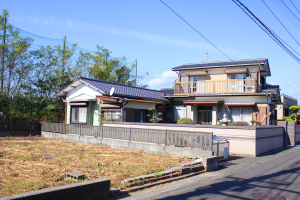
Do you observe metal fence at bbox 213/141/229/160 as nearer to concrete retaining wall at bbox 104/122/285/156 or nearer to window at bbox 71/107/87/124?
concrete retaining wall at bbox 104/122/285/156

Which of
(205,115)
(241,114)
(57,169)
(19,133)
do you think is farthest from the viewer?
(205,115)

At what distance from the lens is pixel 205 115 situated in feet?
71.4

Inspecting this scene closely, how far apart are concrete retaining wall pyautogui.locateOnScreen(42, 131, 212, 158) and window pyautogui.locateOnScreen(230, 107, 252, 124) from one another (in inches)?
445

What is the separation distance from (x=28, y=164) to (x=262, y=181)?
738cm

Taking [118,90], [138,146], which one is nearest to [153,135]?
[138,146]

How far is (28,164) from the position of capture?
7910 mm

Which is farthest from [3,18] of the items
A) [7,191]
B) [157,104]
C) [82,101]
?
[7,191]

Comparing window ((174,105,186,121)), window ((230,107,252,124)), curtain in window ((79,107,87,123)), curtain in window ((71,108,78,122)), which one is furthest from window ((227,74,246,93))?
curtain in window ((71,108,78,122))

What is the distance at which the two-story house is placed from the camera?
63.5 ft

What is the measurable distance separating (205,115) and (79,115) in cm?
1114

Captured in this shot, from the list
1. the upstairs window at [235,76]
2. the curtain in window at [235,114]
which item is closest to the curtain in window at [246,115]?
the curtain in window at [235,114]

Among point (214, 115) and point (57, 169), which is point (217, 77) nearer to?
point (214, 115)

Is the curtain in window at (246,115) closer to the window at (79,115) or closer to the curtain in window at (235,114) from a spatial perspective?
the curtain in window at (235,114)

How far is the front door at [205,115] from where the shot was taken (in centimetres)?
2152
